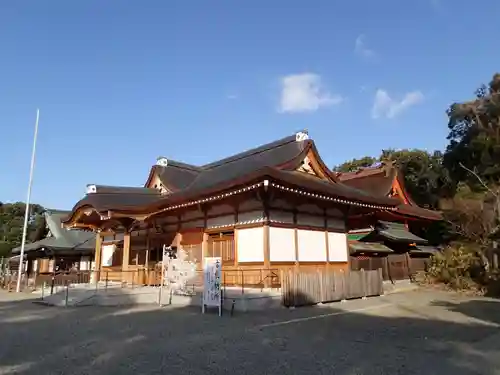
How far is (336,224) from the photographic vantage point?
1816 centimetres

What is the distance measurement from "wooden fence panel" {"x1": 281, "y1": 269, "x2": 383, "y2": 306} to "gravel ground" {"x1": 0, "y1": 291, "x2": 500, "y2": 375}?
2.42 ft

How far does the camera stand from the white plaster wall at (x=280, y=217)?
A: 14.9 meters

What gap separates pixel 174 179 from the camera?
21.7 metres

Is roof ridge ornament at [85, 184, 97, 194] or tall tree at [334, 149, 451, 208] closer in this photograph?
roof ridge ornament at [85, 184, 97, 194]

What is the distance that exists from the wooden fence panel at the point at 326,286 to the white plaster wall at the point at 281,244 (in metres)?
1.47

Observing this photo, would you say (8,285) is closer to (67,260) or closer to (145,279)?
(67,260)

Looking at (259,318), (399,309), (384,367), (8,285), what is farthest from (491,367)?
(8,285)

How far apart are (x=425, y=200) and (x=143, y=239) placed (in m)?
30.4

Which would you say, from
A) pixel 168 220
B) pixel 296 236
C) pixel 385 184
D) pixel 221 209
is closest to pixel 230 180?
pixel 221 209

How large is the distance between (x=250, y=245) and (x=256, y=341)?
6956 mm

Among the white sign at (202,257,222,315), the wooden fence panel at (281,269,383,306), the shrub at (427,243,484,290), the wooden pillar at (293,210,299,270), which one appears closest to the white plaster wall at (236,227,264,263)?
the wooden pillar at (293,210,299,270)

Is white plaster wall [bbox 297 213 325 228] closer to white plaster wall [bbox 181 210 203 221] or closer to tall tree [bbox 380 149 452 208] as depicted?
white plaster wall [bbox 181 210 203 221]

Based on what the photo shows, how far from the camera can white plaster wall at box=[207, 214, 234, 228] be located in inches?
632

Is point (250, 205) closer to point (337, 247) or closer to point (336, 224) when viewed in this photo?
point (336, 224)
